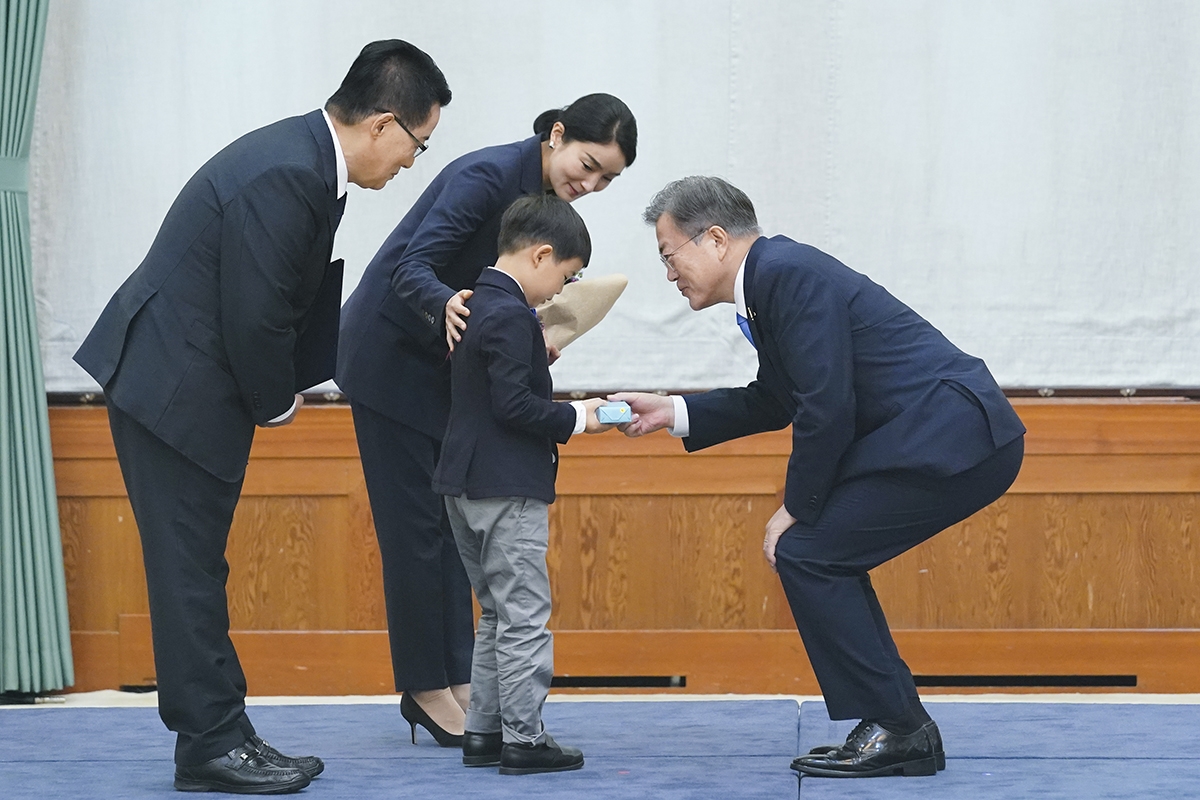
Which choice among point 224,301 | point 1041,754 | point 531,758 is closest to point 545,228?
point 224,301

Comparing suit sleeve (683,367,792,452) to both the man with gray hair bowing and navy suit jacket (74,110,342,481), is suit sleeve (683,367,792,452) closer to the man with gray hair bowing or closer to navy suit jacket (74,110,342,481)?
the man with gray hair bowing

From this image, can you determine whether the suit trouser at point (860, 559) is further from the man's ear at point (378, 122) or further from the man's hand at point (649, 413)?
the man's ear at point (378, 122)

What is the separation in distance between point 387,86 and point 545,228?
36cm

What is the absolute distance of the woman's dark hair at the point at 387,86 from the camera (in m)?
2.34

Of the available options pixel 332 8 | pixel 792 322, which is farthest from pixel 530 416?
pixel 332 8

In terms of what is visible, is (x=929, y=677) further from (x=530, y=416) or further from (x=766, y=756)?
(x=530, y=416)

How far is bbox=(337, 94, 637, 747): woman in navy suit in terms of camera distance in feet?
8.43

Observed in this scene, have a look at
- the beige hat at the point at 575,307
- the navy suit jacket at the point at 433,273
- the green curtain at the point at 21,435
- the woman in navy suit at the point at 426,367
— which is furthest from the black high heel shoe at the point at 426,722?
the green curtain at the point at 21,435

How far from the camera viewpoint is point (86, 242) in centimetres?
363

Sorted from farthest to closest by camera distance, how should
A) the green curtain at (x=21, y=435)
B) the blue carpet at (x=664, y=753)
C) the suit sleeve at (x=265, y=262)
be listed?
the green curtain at (x=21, y=435) < the blue carpet at (x=664, y=753) < the suit sleeve at (x=265, y=262)

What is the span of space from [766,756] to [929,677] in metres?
1.05

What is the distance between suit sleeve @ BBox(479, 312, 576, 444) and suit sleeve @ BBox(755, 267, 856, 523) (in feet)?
1.36

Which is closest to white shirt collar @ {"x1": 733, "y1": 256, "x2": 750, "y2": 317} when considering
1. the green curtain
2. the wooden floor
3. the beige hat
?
the beige hat

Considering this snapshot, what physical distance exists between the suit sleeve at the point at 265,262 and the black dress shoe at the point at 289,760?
615 millimetres
